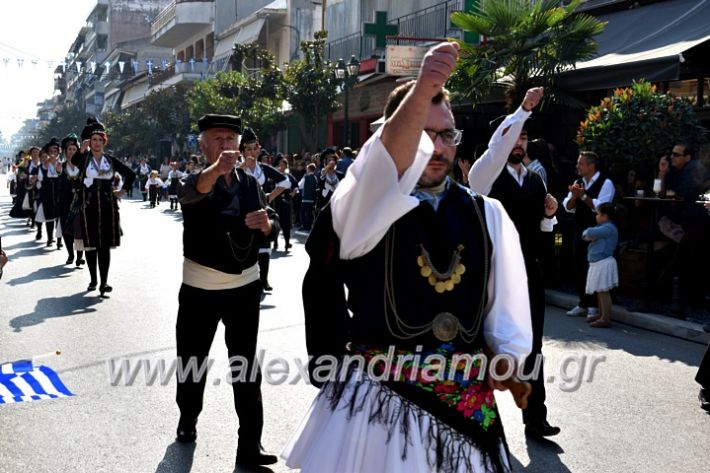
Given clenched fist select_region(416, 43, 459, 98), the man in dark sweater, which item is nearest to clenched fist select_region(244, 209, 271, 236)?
clenched fist select_region(416, 43, 459, 98)

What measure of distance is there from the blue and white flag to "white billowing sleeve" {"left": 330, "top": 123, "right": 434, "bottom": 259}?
4168mm

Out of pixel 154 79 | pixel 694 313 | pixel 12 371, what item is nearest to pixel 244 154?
pixel 12 371

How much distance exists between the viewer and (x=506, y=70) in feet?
48.3

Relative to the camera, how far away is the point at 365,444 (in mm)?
2709

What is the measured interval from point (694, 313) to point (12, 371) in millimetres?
6803

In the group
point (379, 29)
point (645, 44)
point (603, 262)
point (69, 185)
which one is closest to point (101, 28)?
point (379, 29)

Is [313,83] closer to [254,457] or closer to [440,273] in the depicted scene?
[254,457]

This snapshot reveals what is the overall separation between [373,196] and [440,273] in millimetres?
381

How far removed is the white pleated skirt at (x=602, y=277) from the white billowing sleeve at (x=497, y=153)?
4.82 metres

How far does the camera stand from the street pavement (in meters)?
5.04

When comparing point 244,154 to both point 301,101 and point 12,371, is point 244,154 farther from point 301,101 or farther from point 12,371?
point 301,101

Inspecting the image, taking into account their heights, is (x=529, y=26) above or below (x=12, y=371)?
above

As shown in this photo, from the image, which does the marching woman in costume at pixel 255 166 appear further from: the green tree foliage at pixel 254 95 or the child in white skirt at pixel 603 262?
the green tree foliage at pixel 254 95

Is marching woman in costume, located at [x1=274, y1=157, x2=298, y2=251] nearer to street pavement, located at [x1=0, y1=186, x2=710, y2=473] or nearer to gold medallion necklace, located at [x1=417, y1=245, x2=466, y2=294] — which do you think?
street pavement, located at [x1=0, y1=186, x2=710, y2=473]
